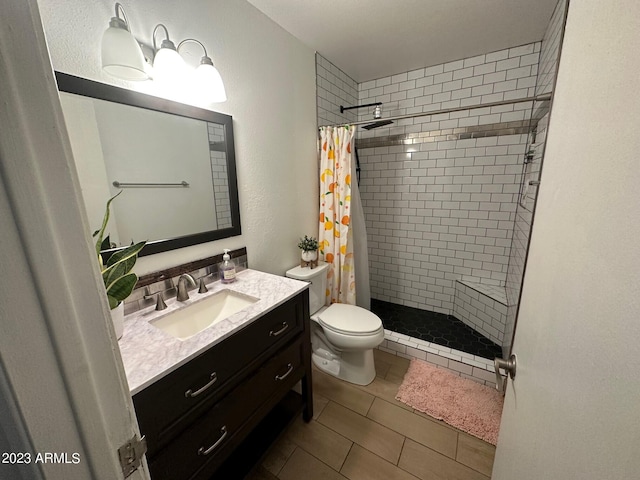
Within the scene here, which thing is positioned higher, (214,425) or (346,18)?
(346,18)

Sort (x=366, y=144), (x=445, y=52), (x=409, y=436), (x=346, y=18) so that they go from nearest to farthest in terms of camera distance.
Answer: (x=409, y=436)
(x=346, y=18)
(x=445, y=52)
(x=366, y=144)

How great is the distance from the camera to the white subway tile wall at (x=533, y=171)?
154 centimetres

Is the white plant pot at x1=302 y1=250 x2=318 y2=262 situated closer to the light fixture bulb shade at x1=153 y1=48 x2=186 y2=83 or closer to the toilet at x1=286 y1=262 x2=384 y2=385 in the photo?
the toilet at x1=286 y1=262 x2=384 y2=385

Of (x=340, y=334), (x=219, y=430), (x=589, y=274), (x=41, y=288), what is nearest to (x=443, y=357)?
(x=340, y=334)

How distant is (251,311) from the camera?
43.0 inches

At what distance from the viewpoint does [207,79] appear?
1.19 meters

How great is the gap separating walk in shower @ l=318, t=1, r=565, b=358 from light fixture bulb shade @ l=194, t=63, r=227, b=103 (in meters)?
1.09

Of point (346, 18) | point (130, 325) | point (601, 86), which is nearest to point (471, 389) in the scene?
point (601, 86)

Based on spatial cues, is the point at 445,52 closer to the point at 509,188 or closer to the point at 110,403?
the point at 509,188

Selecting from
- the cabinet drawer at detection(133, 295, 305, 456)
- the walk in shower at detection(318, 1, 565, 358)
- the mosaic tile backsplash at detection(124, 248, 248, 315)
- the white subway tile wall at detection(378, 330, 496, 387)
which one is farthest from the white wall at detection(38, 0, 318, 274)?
the white subway tile wall at detection(378, 330, 496, 387)

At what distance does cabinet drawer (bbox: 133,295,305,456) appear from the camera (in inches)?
29.7

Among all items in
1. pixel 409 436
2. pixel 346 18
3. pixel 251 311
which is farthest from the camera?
pixel 346 18

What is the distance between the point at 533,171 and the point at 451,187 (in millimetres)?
686

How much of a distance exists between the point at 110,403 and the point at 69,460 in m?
0.07
